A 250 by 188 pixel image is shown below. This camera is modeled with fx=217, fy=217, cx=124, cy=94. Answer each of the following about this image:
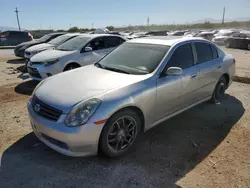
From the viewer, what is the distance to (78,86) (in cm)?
306

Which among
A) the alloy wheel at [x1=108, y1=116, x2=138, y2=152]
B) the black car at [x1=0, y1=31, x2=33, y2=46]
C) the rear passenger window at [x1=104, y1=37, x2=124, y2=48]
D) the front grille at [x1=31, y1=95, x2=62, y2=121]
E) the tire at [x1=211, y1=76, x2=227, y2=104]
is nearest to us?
the front grille at [x1=31, y1=95, x2=62, y2=121]

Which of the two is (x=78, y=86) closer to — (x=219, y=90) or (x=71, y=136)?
(x=71, y=136)

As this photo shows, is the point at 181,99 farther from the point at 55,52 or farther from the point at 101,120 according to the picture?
the point at 55,52

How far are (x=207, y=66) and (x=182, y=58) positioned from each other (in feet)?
2.66

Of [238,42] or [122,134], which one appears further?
[238,42]

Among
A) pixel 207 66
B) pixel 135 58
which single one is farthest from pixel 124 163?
pixel 207 66

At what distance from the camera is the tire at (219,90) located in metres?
4.91

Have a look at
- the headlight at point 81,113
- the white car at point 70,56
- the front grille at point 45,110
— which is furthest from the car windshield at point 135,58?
the white car at point 70,56

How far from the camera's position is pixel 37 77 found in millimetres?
6262

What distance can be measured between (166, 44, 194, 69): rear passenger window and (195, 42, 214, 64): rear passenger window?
0.87 feet

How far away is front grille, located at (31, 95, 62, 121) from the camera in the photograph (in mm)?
2670

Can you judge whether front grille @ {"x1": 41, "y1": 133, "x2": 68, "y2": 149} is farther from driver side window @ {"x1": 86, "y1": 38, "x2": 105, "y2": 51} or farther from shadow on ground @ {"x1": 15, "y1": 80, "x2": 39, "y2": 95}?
driver side window @ {"x1": 86, "y1": 38, "x2": 105, "y2": 51}

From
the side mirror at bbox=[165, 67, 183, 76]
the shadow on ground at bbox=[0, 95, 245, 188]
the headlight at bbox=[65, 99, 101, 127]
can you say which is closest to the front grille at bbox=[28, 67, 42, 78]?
the shadow on ground at bbox=[0, 95, 245, 188]

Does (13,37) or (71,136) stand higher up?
(13,37)
